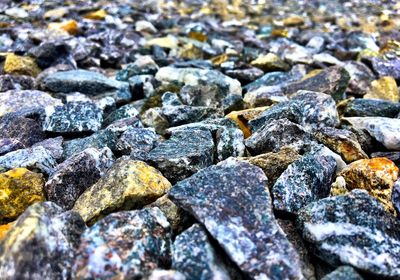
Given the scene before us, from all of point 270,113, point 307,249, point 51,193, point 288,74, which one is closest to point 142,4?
point 288,74

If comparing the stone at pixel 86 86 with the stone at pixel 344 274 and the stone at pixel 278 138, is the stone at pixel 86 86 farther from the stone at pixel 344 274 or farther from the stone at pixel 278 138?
the stone at pixel 344 274

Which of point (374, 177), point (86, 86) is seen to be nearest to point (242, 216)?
point (374, 177)

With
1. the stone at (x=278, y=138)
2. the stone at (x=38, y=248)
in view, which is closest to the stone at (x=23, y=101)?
the stone at (x=278, y=138)

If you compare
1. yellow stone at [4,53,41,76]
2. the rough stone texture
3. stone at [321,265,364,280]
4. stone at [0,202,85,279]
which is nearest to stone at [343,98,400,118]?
the rough stone texture

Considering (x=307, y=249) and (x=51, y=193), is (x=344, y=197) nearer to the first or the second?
(x=307, y=249)

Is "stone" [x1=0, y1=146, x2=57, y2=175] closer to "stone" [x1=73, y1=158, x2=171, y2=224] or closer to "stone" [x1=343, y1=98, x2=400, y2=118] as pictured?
"stone" [x1=73, y1=158, x2=171, y2=224]
